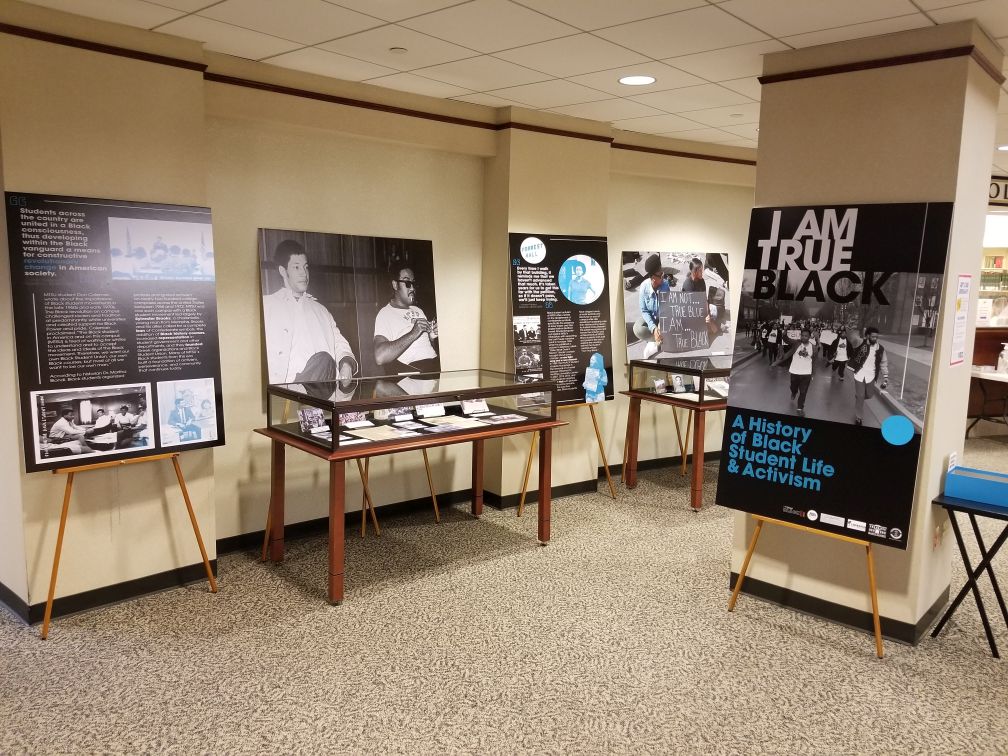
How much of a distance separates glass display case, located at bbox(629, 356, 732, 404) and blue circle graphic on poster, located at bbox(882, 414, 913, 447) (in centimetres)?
231

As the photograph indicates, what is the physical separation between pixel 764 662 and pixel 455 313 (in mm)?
3202

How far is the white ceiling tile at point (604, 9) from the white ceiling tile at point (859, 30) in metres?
0.71

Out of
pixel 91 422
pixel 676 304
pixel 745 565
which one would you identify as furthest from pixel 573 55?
pixel 676 304

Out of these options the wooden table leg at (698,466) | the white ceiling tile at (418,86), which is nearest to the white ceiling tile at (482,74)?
the white ceiling tile at (418,86)

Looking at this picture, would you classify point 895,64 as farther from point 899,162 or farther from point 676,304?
point 676,304

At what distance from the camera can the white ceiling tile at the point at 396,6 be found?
10.8 ft

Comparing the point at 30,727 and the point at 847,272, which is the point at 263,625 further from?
the point at 847,272

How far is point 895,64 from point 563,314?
2.87 meters

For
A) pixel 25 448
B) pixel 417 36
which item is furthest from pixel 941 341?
pixel 25 448

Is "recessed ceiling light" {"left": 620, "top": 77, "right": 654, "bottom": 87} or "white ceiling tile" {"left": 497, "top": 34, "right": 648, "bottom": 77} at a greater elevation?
"white ceiling tile" {"left": 497, "top": 34, "right": 648, "bottom": 77}

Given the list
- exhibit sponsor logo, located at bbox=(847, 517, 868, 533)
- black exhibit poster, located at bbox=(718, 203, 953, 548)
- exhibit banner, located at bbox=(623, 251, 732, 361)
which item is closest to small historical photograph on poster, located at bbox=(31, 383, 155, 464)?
black exhibit poster, located at bbox=(718, 203, 953, 548)

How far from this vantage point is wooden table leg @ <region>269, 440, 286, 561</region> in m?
4.57

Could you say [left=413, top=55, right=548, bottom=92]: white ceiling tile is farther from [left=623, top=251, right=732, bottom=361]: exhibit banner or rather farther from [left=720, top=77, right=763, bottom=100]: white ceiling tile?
[left=623, top=251, right=732, bottom=361]: exhibit banner

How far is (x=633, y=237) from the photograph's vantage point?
22.4ft
